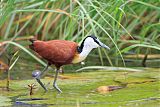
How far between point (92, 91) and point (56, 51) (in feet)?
1.40

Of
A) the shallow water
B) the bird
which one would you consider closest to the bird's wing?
the bird

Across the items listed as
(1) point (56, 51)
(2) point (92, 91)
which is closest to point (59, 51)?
(1) point (56, 51)

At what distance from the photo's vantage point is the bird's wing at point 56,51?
4.78 metres

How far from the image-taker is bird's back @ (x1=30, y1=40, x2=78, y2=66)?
478cm

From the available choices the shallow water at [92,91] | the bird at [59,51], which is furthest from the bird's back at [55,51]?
the shallow water at [92,91]

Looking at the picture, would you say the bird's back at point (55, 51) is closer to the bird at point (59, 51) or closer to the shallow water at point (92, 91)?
the bird at point (59, 51)

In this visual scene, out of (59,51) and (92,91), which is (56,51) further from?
(92,91)

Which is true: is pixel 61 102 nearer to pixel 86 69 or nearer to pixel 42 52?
pixel 42 52

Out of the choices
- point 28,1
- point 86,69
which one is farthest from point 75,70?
point 28,1

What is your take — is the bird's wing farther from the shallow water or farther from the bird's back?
the shallow water

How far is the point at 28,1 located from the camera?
232 inches

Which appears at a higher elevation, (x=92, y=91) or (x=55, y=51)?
(x=55, y=51)

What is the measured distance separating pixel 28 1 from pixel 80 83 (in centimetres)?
118

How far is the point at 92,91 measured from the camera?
4.77 metres
